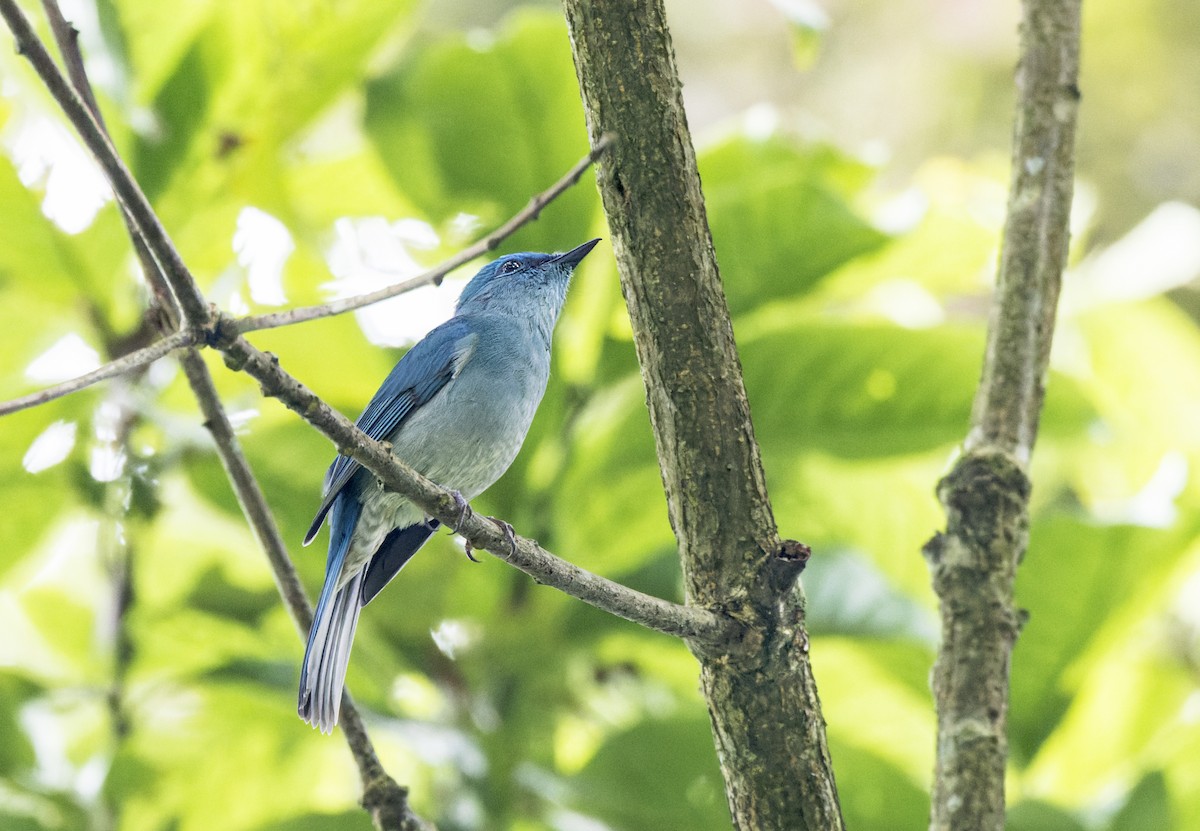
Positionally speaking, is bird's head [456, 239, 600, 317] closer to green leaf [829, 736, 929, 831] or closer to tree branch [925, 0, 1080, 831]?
tree branch [925, 0, 1080, 831]

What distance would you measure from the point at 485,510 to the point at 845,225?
96 centimetres

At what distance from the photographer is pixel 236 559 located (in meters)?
2.94

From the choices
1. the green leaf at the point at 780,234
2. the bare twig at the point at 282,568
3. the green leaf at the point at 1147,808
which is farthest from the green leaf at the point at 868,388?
the bare twig at the point at 282,568

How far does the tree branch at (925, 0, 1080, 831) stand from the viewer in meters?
1.97

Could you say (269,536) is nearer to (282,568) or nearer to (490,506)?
(282,568)

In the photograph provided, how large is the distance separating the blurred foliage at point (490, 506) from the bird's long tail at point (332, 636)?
0.11 meters

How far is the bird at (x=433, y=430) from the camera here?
97.4 inches

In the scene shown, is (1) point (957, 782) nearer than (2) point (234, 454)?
No

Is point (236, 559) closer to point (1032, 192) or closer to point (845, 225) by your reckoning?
point (845, 225)

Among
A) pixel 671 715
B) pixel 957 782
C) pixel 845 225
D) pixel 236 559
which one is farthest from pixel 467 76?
pixel 957 782

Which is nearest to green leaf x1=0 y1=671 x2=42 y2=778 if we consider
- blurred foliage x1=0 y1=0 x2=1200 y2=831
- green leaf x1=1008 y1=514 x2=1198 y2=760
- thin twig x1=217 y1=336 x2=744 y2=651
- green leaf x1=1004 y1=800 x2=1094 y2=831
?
blurred foliage x1=0 y1=0 x2=1200 y2=831

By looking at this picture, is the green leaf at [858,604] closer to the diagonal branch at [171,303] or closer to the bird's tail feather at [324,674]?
the bird's tail feather at [324,674]

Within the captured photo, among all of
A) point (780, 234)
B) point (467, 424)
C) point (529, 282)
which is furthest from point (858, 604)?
point (529, 282)

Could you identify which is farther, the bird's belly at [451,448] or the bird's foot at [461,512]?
the bird's belly at [451,448]
